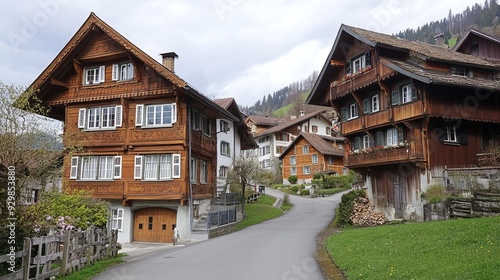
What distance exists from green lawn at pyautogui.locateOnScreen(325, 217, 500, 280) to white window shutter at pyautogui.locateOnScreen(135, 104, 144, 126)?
14958 mm

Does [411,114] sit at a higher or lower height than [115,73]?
lower

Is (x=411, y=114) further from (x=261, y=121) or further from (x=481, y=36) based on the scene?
(x=261, y=121)

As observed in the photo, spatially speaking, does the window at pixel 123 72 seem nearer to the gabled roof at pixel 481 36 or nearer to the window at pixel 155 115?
the window at pixel 155 115

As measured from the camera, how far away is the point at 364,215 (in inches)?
1090

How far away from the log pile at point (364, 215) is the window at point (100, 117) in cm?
1607

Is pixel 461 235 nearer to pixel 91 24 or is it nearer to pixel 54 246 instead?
pixel 54 246

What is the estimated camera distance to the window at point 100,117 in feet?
87.7

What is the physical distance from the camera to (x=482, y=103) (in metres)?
26.5

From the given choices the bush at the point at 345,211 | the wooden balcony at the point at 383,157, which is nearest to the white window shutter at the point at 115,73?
the bush at the point at 345,211

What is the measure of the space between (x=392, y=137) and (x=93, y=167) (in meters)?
19.4

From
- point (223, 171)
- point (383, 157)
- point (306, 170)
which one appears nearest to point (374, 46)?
point (383, 157)

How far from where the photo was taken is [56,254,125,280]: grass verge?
12438 mm

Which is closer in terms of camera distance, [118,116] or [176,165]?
[176,165]

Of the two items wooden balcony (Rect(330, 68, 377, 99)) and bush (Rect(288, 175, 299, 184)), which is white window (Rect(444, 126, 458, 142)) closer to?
wooden balcony (Rect(330, 68, 377, 99))
